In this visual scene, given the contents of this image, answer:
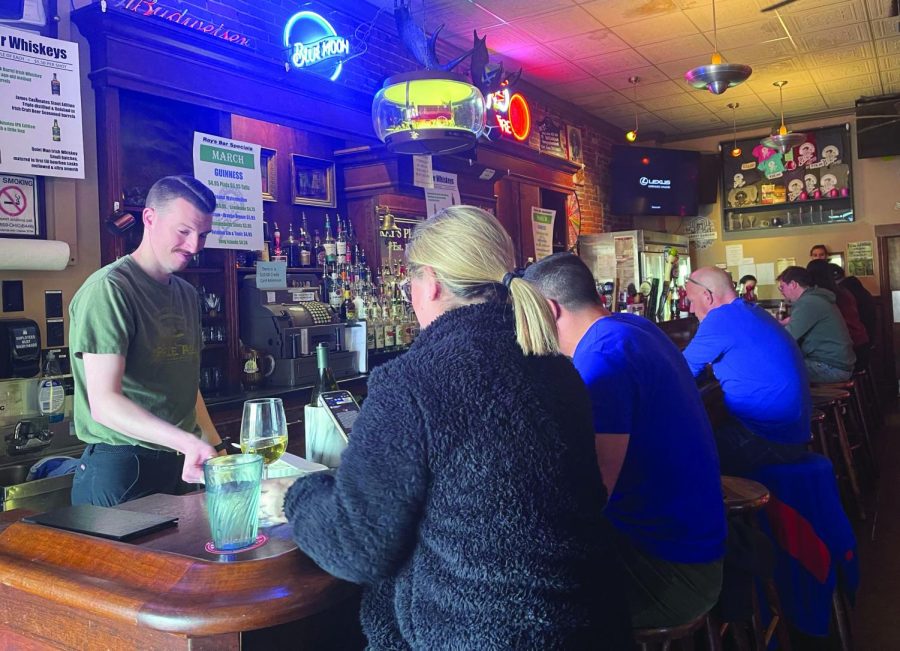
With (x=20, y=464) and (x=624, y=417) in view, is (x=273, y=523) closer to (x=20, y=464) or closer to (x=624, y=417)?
(x=624, y=417)

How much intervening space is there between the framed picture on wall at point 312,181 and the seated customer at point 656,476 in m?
3.39

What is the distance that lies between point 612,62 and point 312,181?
11.4 ft

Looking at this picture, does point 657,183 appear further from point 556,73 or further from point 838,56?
point 556,73

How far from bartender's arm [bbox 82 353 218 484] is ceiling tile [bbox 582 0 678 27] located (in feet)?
15.8

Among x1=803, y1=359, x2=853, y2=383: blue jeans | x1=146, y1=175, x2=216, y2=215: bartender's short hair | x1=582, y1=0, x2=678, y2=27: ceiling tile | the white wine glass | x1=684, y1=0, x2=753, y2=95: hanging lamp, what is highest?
x1=582, y1=0, x2=678, y2=27: ceiling tile

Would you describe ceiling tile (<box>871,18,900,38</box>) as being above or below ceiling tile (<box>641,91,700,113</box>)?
below

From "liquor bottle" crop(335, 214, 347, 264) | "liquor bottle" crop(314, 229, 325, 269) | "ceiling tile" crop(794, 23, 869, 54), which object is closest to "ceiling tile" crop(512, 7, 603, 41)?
"ceiling tile" crop(794, 23, 869, 54)

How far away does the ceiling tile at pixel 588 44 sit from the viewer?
618 centimetres

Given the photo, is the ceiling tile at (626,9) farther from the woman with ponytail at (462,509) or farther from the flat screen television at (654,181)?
the woman with ponytail at (462,509)

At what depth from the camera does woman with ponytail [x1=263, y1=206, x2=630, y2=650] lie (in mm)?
1118

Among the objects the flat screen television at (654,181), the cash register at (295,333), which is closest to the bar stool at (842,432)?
the cash register at (295,333)

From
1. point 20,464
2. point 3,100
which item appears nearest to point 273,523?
point 20,464

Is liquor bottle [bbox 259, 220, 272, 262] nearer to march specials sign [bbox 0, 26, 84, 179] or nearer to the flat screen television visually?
march specials sign [bbox 0, 26, 84, 179]

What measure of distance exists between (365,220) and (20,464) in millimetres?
2880
